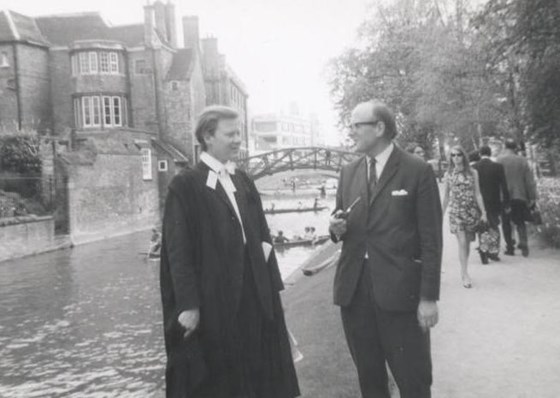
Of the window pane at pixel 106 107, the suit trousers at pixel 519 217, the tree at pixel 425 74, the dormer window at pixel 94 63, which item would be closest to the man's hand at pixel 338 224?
the suit trousers at pixel 519 217

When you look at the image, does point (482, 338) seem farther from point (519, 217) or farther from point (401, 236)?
point (519, 217)

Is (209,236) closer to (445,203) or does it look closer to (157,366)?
(445,203)

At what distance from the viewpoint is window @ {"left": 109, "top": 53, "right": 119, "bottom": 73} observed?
36.6 meters

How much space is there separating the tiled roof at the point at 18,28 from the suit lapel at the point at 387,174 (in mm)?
36219

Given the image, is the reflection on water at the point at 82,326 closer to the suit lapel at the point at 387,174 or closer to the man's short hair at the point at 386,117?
the suit lapel at the point at 387,174

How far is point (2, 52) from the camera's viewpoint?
35.2 metres

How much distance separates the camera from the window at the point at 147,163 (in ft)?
110

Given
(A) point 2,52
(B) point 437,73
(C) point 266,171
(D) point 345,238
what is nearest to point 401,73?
(C) point 266,171

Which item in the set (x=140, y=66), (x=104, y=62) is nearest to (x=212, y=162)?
(x=104, y=62)

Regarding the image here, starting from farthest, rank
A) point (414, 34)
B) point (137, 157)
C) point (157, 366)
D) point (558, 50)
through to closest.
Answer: point (137, 157)
point (414, 34)
point (157, 366)
point (558, 50)

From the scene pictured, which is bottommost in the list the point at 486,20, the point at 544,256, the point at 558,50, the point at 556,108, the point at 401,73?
the point at 544,256

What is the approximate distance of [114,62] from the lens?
36750 mm

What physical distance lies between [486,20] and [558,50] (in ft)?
5.52

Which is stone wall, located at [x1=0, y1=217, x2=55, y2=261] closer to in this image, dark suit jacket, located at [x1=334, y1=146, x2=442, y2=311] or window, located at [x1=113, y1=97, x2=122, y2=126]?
window, located at [x1=113, y1=97, x2=122, y2=126]
